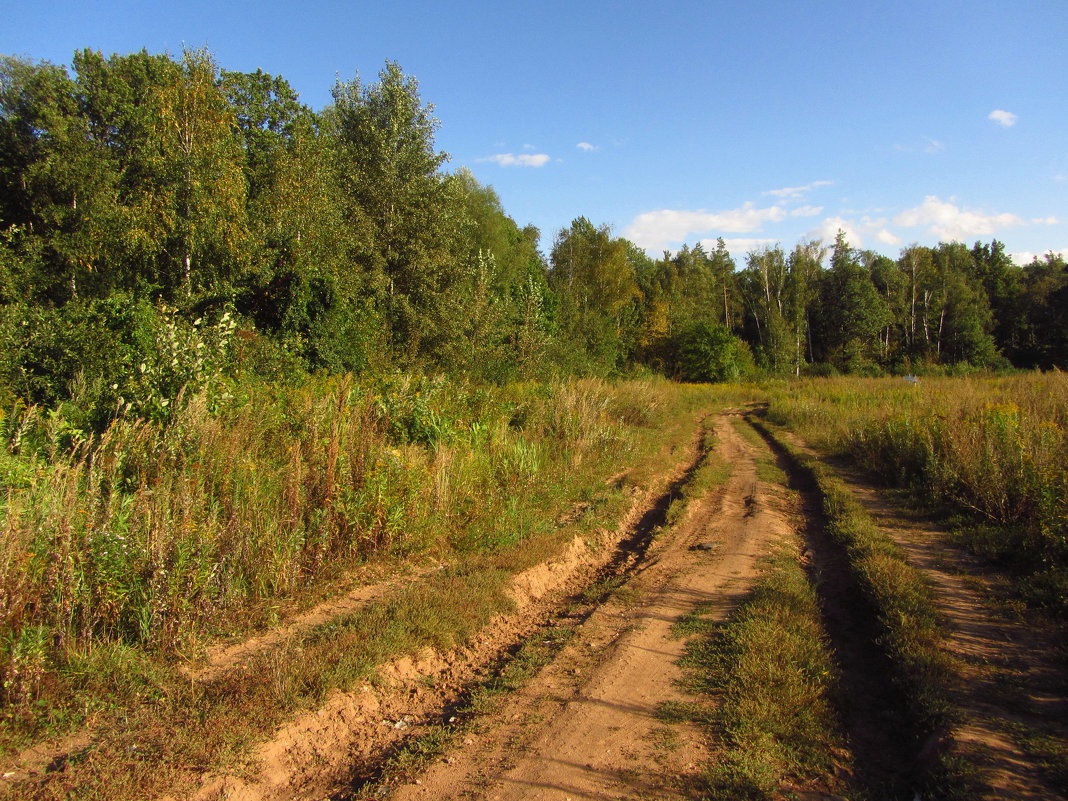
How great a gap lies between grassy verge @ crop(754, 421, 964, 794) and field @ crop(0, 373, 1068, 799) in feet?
0.07

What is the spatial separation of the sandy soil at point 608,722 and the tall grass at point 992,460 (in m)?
2.88

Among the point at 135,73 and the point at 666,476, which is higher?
the point at 135,73

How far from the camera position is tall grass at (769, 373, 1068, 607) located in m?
6.04

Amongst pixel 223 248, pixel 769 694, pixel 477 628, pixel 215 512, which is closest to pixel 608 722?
pixel 769 694

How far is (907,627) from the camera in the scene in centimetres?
456

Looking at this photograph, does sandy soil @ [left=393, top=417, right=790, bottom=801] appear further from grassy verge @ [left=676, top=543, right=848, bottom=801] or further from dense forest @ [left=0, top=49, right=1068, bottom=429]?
dense forest @ [left=0, top=49, right=1068, bottom=429]

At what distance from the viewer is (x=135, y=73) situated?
79.1 feet

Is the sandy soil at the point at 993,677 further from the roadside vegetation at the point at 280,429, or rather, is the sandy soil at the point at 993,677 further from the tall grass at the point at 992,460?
the tall grass at the point at 992,460

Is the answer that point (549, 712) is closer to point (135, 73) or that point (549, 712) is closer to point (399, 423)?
point (399, 423)

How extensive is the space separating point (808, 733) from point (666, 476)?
781 centimetres

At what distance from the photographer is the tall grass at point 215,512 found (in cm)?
390

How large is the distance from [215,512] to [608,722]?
336 cm

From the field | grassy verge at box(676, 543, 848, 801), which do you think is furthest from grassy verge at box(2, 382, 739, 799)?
grassy verge at box(676, 543, 848, 801)

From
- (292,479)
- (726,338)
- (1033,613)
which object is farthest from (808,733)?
(726,338)
